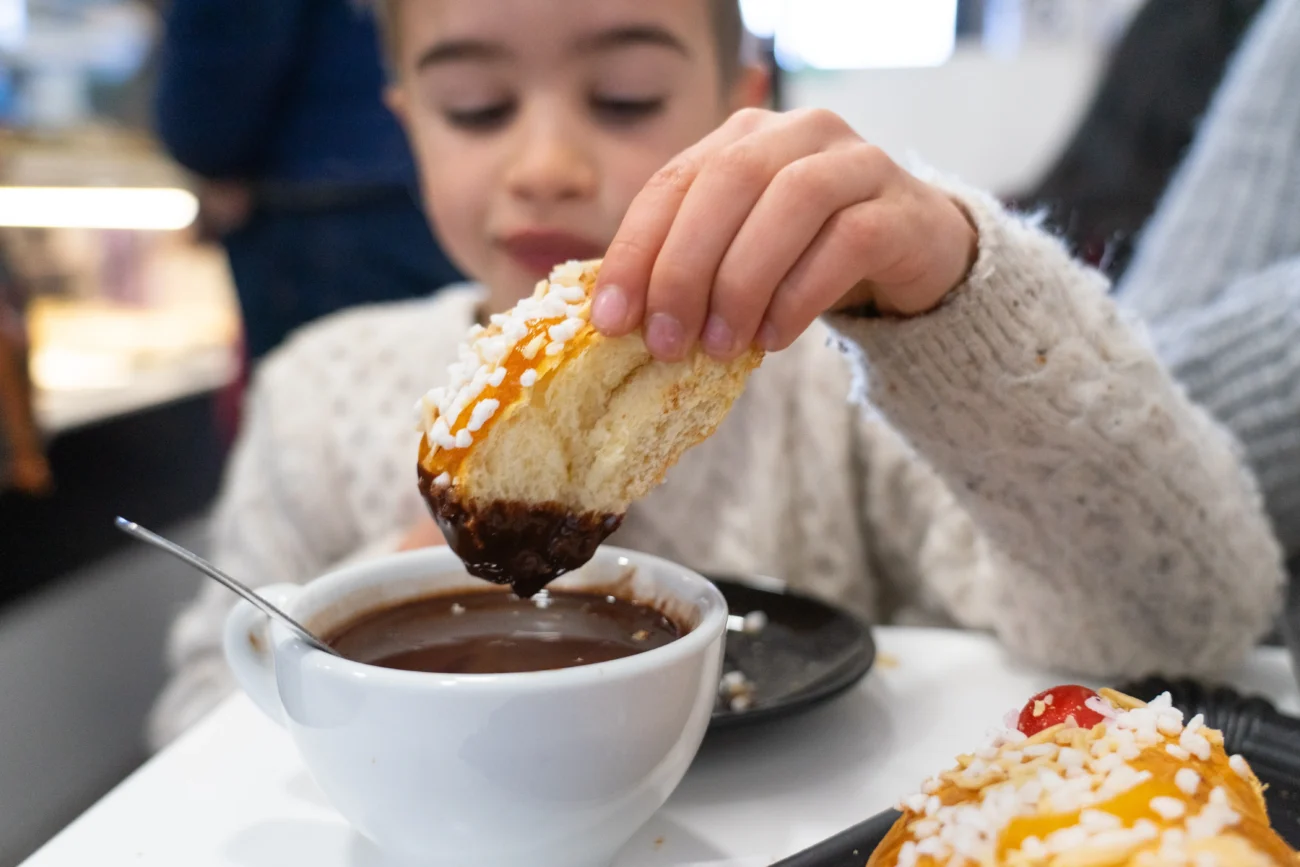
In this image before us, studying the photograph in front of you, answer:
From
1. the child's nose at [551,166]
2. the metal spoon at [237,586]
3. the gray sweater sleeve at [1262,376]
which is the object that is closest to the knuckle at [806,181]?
the metal spoon at [237,586]

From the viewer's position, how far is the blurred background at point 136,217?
246cm

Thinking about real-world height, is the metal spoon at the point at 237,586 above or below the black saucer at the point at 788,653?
above

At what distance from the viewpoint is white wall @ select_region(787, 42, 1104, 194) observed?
2.73 meters

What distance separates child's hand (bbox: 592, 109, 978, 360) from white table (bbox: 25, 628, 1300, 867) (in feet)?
0.79

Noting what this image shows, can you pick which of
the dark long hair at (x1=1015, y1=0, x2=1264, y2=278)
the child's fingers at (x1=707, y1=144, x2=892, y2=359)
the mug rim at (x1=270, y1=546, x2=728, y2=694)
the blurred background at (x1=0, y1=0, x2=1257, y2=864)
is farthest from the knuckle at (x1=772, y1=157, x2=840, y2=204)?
the blurred background at (x1=0, y1=0, x2=1257, y2=864)

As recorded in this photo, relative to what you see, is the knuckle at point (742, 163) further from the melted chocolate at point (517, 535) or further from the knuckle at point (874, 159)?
the melted chocolate at point (517, 535)

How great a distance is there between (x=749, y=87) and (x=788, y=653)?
73 centimetres

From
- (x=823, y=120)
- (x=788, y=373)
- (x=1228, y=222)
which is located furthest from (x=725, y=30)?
(x=1228, y=222)

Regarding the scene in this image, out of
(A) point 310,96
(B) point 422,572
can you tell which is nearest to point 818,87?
(A) point 310,96

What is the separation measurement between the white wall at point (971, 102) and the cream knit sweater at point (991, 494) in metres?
1.86

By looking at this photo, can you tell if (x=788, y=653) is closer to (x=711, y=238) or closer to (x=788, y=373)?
(x=711, y=238)

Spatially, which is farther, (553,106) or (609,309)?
(553,106)

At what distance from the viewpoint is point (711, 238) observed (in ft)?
1.67

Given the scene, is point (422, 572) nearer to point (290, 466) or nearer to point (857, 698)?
point (857, 698)
